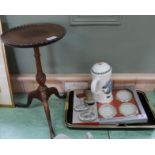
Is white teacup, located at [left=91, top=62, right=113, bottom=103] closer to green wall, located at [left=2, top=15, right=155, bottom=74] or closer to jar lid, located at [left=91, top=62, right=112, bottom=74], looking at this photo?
jar lid, located at [left=91, top=62, right=112, bottom=74]

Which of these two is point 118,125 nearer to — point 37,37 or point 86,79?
point 86,79

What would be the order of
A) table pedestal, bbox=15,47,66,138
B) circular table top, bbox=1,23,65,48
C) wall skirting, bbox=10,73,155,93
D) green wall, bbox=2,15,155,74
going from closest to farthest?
1. circular table top, bbox=1,23,65,48
2. table pedestal, bbox=15,47,66,138
3. green wall, bbox=2,15,155,74
4. wall skirting, bbox=10,73,155,93

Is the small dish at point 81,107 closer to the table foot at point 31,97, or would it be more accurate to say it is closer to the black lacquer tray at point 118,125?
the black lacquer tray at point 118,125

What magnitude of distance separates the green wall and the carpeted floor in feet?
0.66

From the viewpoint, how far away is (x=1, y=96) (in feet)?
4.31

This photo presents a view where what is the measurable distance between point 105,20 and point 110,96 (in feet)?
1.32

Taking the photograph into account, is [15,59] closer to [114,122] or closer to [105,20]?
[105,20]

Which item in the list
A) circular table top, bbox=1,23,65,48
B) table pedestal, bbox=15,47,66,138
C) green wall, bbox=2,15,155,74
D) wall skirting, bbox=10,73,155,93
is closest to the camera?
circular table top, bbox=1,23,65,48

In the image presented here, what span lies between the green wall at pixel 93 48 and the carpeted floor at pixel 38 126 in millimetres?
202

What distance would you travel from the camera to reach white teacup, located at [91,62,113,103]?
1.18 meters

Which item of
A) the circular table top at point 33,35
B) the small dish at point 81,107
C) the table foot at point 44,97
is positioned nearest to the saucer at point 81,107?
the small dish at point 81,107

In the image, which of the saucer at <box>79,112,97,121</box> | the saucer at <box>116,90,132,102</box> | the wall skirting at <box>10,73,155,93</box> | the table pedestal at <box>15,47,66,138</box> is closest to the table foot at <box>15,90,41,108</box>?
the table pedestal at <box>15,47,66,138</box>

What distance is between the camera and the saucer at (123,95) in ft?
4.26
